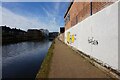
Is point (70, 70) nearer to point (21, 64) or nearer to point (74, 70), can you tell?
point (74, 70)

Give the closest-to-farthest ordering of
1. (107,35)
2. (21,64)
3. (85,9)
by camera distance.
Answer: (107,35) → (85,9) → (21,64)

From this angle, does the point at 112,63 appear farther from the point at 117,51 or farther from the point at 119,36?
the point at 119,36

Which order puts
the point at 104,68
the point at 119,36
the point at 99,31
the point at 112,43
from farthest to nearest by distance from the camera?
the point at 99,31 < the point at 104,68 < the point at 112,43 < the point at 119,36

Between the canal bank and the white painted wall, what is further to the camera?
the canal bank

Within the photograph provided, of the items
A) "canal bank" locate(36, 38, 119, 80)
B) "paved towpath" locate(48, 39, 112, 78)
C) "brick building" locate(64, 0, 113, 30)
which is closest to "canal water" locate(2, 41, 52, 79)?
"canal bank" locate(36, 38, 119, 80)

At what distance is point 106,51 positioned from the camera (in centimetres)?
760

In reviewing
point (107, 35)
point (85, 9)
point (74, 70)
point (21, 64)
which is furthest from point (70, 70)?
point (21, 64)

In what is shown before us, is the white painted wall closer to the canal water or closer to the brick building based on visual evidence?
the brick building

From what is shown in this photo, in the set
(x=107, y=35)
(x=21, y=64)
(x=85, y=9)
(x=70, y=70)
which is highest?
(x=85, y=9)

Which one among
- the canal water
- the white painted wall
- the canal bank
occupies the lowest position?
the canal water

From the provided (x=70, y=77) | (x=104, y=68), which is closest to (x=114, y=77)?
(x=104, y=68)

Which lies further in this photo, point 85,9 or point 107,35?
point 85,9

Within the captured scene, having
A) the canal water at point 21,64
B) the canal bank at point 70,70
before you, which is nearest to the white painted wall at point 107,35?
the canal bank at point 70,70

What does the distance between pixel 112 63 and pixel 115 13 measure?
212cm
